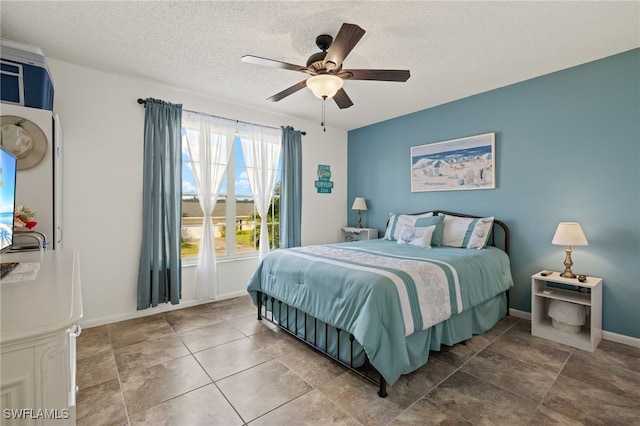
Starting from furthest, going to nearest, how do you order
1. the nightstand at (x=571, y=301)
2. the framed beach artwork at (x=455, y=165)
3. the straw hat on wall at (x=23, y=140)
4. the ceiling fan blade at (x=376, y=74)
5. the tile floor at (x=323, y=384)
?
the framed beach artwork at (x=455, y=165) < the nightstand at (x=571, y=301) < the ceiling fan blade at (x=376, y=74) < the straw hat on wall at (x=23, y=140) < the tile floor at (x=323, y=384)

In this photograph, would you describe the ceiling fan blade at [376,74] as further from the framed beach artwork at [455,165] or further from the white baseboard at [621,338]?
the white baseboard at [621,338]

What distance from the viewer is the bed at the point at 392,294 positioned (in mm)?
1954

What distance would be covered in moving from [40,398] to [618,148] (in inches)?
163

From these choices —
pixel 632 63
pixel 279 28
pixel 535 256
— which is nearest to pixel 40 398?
pixel 279 28

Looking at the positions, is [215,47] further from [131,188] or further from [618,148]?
[618,148]

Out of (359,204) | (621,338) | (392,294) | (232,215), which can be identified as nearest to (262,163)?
(232,215)

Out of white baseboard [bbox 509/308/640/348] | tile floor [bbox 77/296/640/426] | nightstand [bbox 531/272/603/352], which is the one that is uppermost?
nightstand [bbox 531/272/603/352]

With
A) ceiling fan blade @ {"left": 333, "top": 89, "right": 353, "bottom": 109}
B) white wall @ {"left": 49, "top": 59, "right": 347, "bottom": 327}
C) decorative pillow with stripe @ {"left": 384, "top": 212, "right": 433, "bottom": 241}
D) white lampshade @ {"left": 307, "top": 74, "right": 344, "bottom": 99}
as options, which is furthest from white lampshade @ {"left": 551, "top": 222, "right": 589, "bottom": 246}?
white wall @ {"left": 49, "top": 59, "right": 347, "bottom": 327}

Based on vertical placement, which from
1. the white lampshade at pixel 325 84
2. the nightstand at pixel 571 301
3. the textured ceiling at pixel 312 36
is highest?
the textured ceiling at pixel 312 36

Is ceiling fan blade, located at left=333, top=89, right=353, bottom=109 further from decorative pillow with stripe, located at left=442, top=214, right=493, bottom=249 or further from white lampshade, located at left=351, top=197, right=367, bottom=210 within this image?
white lampshade, located at left=351, top=197, right=367, bottom=210

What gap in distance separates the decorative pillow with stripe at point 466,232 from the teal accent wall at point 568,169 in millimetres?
276

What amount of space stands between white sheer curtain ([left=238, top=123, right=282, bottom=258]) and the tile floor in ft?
6.02

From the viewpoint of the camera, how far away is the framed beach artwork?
3605 mm

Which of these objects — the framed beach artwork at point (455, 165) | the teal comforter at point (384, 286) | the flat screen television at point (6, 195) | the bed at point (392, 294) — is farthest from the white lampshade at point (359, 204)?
the flat screen television at point (6, 195)
